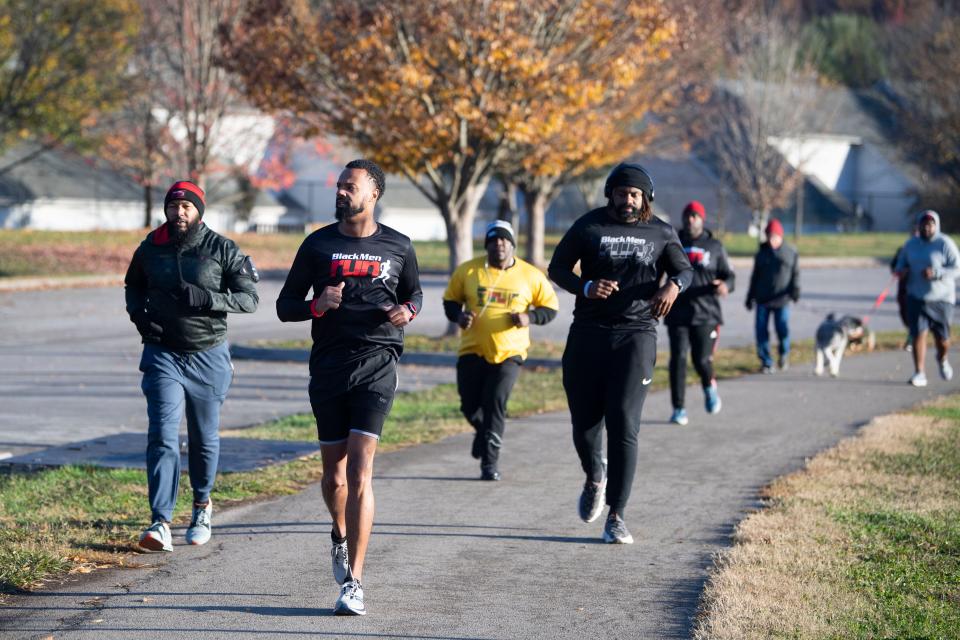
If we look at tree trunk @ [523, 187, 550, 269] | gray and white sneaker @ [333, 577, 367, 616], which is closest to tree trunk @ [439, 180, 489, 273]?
gray and white sneaker @ [333, 577, 367, 616]

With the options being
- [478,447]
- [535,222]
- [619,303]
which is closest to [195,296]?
[619,303]

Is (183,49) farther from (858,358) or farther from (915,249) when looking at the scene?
(915,249)

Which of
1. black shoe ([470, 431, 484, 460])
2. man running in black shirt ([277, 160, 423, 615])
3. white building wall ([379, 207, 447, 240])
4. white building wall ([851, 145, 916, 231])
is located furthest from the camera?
white building wall ([851, 145, 916, 231])

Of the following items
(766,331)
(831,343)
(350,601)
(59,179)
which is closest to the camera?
(350,601)

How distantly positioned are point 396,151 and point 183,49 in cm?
1626

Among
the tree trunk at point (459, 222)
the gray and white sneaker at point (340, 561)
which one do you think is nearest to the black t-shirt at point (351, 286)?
the gray and white sneaker at point (340, 561)

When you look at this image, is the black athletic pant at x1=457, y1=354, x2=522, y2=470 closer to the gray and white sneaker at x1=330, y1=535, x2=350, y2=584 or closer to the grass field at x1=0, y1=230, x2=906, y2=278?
the gray and white sneaker at x1=330, y1=535, x2=350, y2=584

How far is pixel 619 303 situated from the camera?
7422mm

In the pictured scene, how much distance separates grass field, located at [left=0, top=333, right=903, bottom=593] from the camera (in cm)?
685

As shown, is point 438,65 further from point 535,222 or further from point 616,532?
point 535,222

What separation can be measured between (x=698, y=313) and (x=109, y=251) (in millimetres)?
26533

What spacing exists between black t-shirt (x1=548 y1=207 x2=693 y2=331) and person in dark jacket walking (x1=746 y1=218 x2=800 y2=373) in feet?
31.0

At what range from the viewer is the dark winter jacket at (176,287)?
7.37 m

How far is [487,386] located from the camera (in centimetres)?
957
